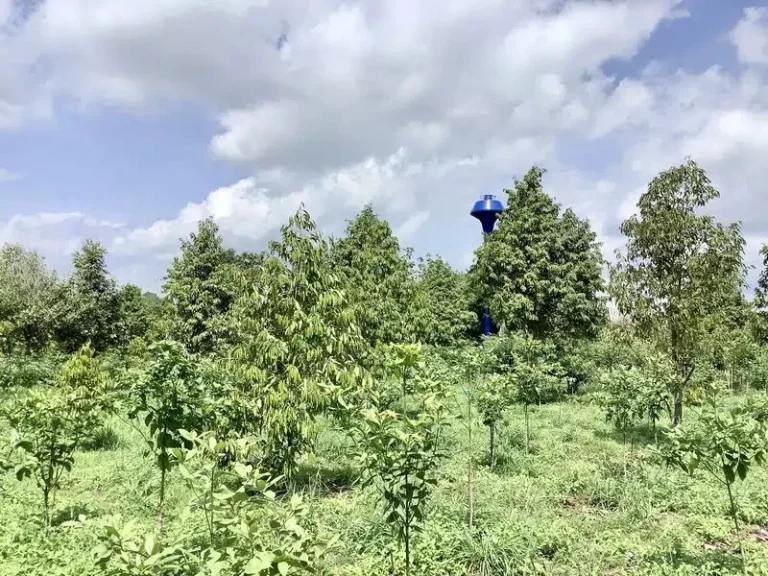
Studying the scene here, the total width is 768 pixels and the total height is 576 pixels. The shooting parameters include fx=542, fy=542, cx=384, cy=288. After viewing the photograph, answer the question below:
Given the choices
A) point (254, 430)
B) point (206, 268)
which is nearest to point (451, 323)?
point (206, 268)

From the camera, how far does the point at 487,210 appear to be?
37.0 meters

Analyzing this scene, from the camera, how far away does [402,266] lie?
1349 cm

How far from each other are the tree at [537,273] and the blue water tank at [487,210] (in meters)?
17.6

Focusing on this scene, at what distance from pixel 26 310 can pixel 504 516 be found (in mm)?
22519

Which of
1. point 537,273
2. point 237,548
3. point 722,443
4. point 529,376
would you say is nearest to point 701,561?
point 722,443

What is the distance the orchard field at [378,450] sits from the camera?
362cm

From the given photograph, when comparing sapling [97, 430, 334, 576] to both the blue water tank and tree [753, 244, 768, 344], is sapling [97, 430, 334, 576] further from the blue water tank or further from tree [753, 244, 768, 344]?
the blue water tank

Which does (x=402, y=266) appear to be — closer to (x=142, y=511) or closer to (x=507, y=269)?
(x=507, y=269)

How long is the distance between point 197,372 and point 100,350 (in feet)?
63.9

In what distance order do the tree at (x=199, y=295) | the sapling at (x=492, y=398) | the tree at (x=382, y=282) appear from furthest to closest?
the tree at (x=199, y=295) < the tree at (x=382, y=282) < the sapling at (x=492, y=398)

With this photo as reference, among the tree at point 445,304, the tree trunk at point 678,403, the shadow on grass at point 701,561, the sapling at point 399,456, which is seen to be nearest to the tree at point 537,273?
the tree at point 445,304

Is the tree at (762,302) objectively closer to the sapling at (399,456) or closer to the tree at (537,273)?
the tree at (537,273)

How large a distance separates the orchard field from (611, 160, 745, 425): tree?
0.12 ft

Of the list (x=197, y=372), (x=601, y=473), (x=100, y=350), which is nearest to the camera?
(x=197, y=372)
